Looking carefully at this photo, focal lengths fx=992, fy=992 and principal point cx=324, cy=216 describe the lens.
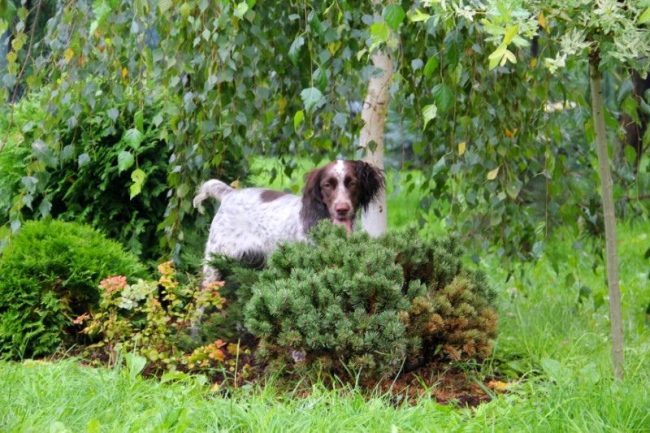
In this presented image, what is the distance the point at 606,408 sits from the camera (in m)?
2.72

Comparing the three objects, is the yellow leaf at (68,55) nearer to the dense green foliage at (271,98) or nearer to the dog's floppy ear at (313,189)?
the dense green foliage at (271,98)

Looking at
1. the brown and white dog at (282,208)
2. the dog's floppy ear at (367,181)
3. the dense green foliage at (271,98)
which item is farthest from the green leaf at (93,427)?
the dog's floppy ear at (367,181)

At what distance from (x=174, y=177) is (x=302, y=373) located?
46.8 inches

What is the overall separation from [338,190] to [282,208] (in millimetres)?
343

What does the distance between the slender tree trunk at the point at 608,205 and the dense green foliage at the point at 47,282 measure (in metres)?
2.01

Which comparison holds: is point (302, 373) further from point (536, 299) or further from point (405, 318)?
point (536, 299)

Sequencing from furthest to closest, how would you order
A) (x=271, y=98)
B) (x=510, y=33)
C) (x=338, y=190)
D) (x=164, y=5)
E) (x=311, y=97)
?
(x=271, y=98), (x=338, y=190), (x=164, y=5), (x=311, y=97), (x=510, y=33)

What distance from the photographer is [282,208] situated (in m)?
4.02

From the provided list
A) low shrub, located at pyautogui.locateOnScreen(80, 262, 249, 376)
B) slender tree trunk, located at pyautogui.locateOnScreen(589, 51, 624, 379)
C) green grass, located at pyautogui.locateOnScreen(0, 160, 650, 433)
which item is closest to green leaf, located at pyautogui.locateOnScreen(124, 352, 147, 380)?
green grass, located at pyautogui.locateOnScreen(0, 160, 650, 433)

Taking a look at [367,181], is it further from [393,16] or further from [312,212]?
[393,16]

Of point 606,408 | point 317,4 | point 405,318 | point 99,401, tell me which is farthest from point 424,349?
point 317,4

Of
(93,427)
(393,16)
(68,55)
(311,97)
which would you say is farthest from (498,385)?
(68,55)

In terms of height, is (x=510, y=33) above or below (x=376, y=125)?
above

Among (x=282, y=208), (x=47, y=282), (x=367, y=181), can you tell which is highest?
(x=367, y=181)
